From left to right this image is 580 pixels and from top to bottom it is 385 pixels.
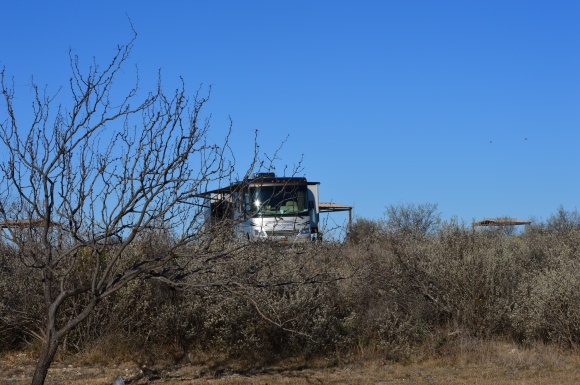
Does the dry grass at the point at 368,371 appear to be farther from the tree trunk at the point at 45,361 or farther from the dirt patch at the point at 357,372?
the tree trunk at the point at 45,361

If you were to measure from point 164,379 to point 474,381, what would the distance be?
404 centimetres

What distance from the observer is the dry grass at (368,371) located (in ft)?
32.0

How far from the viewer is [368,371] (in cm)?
1052

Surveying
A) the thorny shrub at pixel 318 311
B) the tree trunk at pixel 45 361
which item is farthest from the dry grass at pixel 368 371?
the tree trunk at pixel 45 361

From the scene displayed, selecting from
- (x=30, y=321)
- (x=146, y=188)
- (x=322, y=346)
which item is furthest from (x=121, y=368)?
(x=146, y=188)

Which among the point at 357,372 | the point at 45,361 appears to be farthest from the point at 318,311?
the point at 45,361

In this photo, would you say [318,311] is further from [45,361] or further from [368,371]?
[45,361]

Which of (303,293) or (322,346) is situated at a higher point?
(303,293)

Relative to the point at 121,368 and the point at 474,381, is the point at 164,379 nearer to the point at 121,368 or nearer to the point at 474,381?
the point at 121,368

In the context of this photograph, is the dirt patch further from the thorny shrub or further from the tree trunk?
the tree trunk

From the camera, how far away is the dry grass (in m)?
9.75

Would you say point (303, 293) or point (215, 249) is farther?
point (303, 293)

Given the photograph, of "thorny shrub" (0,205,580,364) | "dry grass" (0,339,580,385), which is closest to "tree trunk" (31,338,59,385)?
"dry grass" (0,339,580,385)

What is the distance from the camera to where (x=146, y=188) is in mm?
7547
